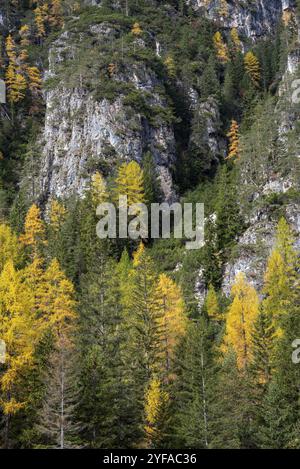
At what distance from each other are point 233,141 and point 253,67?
2314 cm

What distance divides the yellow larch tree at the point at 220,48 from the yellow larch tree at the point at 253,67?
6.22 metres

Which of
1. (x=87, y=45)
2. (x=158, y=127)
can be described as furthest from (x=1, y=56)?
(x=158, y=127)

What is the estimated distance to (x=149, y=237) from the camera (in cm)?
6944

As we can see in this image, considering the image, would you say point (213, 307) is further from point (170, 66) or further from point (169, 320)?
point (170, 66)

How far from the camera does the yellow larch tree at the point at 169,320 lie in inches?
1452

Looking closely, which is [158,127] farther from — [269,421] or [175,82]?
[269,421]

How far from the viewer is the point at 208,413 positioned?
96.6 feet

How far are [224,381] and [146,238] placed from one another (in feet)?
122

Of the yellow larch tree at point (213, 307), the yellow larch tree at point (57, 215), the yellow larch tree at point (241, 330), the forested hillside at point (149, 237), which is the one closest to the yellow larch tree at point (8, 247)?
the forested hillside at point (149, 237)

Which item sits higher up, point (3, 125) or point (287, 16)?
point (287, 16)

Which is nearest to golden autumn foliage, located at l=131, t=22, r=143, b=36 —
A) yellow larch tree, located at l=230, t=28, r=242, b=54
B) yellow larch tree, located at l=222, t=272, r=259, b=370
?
yellow larch tree, located at l=230, t=28, r=242, b=54

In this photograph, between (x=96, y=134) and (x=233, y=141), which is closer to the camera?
(x=96, y=134)

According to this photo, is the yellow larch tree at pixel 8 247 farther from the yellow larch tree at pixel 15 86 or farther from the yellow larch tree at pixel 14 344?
the yellow larch tree at pixel 15 86

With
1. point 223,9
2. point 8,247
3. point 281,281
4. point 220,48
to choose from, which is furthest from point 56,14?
point 281,281
